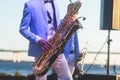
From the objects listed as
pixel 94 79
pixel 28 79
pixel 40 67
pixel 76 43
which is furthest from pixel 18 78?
pixel 40 67

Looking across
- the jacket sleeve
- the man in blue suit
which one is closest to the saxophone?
the man in blue suit

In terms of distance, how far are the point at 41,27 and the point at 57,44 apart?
0.24 metres

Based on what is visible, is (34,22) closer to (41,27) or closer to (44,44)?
(41,27)

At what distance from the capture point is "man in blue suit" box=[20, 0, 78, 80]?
5301 mm

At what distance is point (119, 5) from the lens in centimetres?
1054

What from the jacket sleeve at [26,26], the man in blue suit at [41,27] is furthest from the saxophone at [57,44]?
the jacket sleeve at [26,26]

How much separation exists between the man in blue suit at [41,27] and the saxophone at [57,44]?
0.05 meters

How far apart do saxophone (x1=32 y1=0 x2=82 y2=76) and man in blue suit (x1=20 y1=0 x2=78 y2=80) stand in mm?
48

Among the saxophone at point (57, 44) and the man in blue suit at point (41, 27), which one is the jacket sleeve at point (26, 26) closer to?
the man in blue suit at point (41, 27)

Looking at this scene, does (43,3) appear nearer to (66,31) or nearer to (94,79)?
(66,31)

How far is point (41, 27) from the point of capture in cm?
534

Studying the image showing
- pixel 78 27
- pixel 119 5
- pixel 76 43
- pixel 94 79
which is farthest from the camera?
pixel 119 5

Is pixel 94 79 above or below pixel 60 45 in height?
below

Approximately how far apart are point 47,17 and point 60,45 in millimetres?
324
